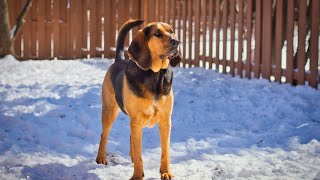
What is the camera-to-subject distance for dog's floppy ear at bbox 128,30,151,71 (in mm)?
3762

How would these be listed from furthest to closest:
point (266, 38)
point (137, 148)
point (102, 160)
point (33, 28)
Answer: point (33, 28) → point (266, 38) → point (102, 160) → point (137, 148)

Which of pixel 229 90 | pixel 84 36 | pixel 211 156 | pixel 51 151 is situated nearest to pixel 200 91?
pixel 229 90

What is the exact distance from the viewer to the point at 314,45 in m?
7.63

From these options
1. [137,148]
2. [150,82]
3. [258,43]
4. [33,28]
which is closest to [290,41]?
[258,43]

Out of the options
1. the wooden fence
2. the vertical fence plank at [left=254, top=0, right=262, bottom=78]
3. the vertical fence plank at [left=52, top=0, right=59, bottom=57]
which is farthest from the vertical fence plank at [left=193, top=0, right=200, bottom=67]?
the vertical fence plank at [left=52, top=0, right=59, bottom=57]

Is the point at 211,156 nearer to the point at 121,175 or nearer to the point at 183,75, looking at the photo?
the point at 121,175

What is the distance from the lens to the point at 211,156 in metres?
4.89

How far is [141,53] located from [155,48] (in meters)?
0.13

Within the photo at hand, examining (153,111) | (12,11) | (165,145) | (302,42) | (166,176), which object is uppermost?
(12,11)

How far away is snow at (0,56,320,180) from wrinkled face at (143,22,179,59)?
4.14 feet

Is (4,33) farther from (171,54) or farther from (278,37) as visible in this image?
(171,54)

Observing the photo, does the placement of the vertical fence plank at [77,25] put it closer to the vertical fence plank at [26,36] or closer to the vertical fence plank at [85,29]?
the vertical fence plank at [85,29]

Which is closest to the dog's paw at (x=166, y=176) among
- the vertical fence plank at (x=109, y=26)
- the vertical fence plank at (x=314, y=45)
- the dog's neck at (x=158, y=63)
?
the dog's neck at (x=158, y=63)

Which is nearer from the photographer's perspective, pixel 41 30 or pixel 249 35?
pixel 249 35
